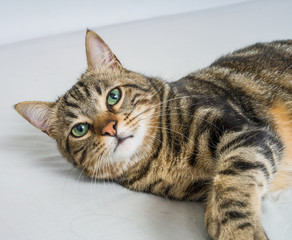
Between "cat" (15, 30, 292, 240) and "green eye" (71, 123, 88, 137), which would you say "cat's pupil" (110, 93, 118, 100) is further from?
"green eye" (71, 123, 88, 137)

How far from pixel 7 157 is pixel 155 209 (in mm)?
695

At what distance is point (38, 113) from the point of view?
4.54ft

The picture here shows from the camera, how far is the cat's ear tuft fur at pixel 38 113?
52.6 inches

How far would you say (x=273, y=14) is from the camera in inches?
112

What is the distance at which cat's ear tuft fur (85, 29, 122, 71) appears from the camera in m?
1.39

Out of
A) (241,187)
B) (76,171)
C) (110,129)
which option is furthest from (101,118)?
(241,187)

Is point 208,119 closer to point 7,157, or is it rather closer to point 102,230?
point 102,230

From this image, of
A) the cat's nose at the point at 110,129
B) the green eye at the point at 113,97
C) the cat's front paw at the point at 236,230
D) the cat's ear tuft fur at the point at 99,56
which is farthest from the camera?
the cat's ear tuft fur at the point at 99,56

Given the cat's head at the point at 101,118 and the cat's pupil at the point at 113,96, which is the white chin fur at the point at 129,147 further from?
the cat's pupil at the point at 113,96

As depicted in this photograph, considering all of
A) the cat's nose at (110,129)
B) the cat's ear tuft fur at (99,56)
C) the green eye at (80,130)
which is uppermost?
the cat's ear tuft fur at (99,56)

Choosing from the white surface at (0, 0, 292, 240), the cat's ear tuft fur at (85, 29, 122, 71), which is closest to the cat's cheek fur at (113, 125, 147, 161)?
the white surface at (0, 0, 292, 240)

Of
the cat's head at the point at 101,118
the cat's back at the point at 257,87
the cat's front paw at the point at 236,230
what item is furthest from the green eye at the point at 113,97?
the cat's front paw at the point at 236,230

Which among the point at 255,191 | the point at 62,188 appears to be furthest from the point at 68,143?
the point at 255,191

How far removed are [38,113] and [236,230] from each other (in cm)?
89
